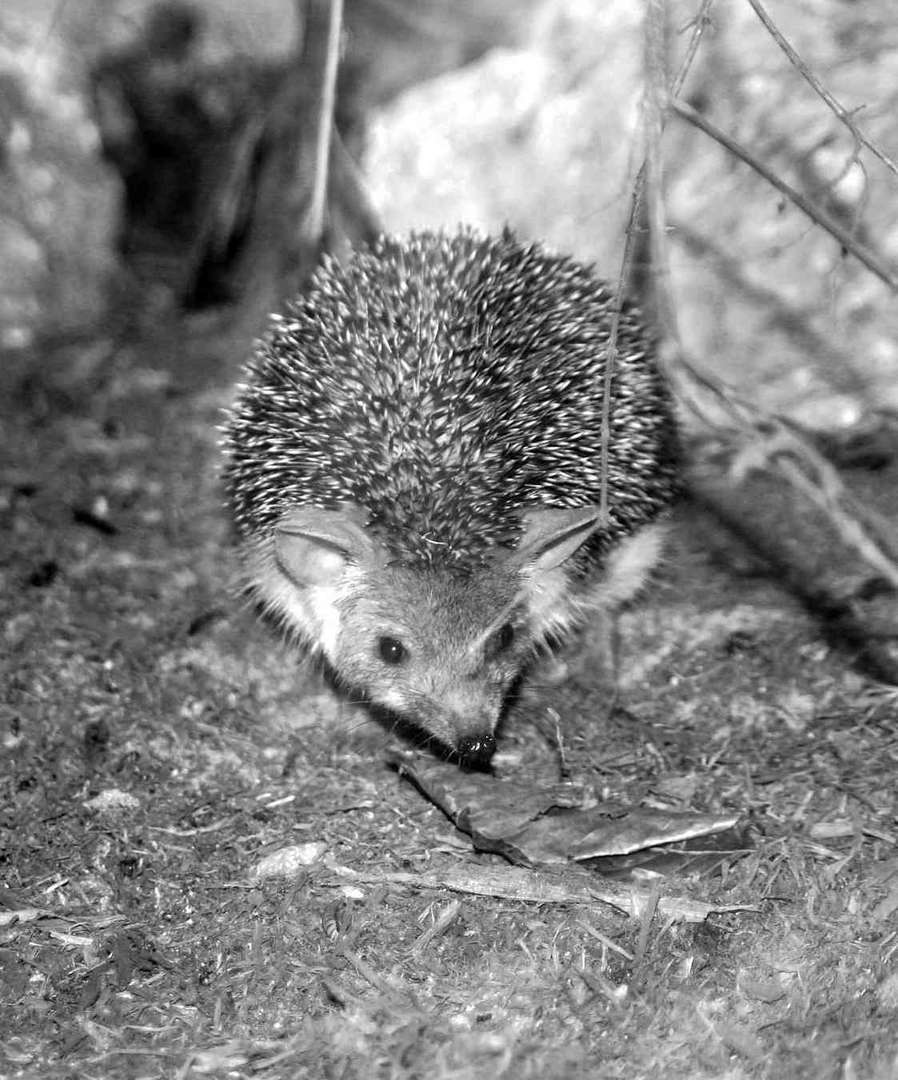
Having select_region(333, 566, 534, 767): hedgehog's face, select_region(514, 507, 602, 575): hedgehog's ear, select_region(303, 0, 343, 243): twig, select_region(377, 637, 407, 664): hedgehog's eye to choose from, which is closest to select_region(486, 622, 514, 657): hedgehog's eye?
select_region(333, 566, 534, 767): hedgehog's face

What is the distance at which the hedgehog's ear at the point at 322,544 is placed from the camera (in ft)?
18.9

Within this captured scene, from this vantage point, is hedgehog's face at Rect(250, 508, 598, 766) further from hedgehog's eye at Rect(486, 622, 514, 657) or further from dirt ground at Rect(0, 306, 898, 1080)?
dirt ground at Rect(0, 306, 898, 1080)

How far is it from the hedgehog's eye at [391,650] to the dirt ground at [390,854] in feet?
1.93

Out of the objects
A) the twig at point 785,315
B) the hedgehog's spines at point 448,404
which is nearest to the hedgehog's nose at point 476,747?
the hedgehog's spines at point 448,404

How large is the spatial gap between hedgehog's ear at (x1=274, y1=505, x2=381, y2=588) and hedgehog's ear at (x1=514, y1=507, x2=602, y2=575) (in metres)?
0.68

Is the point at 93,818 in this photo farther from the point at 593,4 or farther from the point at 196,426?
the point at 593,4

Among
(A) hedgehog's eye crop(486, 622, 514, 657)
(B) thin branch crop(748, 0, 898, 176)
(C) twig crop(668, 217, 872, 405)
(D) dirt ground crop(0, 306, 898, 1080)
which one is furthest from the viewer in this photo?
(C) twig crop(668, 217, 872, 405)

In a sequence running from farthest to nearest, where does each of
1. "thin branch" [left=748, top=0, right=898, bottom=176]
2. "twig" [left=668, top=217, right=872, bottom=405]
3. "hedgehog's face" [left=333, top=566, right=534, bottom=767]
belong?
"twig" [left=668, top=217, right=872, bottom=405] → "hedgehog's face" [left=333, top=566, right=534, bottom=767] → "thin branch" [left=748, top=0, right=898, bottom=176]

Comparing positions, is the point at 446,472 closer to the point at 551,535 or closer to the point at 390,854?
the point at 551,535

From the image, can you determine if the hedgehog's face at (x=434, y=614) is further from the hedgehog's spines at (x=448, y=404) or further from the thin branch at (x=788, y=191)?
the thin branch at (x=788, y=191)

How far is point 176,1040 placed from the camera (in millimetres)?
4645

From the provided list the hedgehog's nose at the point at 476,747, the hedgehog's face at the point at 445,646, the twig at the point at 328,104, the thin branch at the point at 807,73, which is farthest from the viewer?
the hedgehog's face at the point at 445,646

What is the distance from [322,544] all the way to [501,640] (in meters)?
0.94

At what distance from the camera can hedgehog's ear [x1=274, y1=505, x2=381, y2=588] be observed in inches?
227
